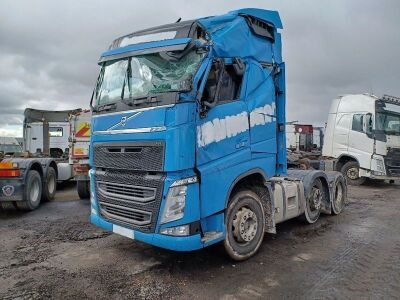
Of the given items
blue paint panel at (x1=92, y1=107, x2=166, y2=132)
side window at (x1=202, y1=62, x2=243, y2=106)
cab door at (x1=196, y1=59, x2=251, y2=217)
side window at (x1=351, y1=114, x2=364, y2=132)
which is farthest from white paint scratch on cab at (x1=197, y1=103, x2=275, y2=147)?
side window at (x1=351, y1=114, x2=364, y2=132)

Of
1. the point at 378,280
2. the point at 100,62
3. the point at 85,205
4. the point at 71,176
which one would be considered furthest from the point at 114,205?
the point at 71,176

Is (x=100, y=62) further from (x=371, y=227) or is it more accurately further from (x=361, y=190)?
(x=361, y=190)

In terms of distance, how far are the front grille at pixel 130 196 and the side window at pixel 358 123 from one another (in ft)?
36.4

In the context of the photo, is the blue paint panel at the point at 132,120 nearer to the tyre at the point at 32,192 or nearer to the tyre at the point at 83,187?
the tyre at the point at 32,192

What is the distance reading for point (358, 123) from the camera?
44.5ft

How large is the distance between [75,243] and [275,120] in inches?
152

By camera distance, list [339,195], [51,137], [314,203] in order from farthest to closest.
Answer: [51,137], [339,195], [314,203]

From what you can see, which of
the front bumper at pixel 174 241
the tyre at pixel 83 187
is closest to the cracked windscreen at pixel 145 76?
the front bumper at pixel 174 241

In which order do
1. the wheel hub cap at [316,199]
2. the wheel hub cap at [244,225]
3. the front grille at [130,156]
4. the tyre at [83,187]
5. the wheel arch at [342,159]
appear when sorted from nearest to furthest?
the front grille at [130,156], the wheel hub cap at [244,225], the wheel hub cap at [316,199], the tyre at [83,187], the wheel arch at [342,159]

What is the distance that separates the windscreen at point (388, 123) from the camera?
43.3 feet

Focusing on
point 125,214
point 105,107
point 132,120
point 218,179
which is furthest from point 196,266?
point 105,107

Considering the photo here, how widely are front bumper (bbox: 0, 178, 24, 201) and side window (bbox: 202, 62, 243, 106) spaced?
5766mm

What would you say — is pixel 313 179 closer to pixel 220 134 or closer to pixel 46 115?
pixel 220 134

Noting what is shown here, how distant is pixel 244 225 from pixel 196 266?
865mm
